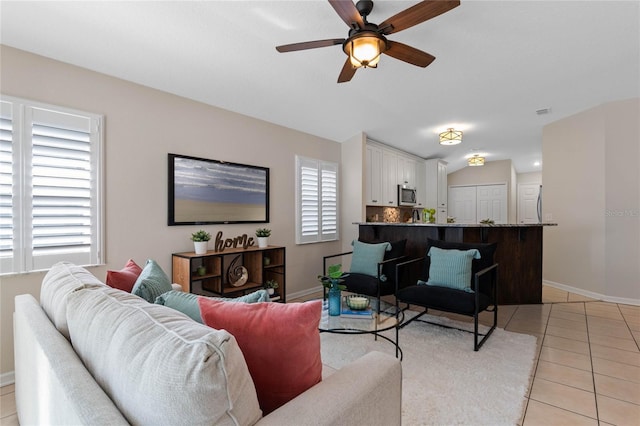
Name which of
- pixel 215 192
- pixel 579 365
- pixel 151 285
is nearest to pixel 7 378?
pixel 151 285

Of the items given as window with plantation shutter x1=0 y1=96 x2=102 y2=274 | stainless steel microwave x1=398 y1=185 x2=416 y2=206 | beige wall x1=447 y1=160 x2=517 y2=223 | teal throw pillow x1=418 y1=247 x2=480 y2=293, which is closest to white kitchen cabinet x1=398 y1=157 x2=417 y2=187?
stainless steel microwave x1=398 y1=185 x2=416 y2=206

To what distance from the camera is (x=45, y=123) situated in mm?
2467

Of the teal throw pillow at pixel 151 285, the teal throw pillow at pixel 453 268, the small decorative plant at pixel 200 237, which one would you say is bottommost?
the teal throw pillow at pixel 453 268

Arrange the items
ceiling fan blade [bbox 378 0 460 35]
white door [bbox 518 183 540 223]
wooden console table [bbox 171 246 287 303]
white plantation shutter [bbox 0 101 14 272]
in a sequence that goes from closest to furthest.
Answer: ceiling fan blade [bbox 378 0 460 35] → white plantation shutter [bbox 0 101 14 272] → wooden console table [bbox 171 246 287 303] → white door [bbox 518 183 540 223]

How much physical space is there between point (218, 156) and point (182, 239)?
104 centimetres

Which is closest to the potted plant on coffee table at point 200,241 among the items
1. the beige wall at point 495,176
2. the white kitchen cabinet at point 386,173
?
the white kitchen cabinet at point 386,173

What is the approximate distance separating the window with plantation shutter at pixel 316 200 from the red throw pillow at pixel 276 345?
3586 millimetres

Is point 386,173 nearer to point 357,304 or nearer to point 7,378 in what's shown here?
point 357,304

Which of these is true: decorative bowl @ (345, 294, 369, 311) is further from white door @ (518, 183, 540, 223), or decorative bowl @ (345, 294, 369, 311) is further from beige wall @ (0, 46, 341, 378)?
white door @ (518, 183, 540, 223)

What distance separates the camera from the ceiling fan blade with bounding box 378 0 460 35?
181 centimetres

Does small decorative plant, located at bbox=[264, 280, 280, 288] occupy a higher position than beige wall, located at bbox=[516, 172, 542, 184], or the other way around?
beige wall, located at bbox=[516, 172, 542, 184]

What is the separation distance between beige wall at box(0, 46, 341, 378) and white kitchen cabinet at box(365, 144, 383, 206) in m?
2.01

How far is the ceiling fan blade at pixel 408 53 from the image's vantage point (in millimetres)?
2305

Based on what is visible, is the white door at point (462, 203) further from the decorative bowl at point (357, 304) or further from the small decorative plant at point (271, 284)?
the decorative bowl at point (357, 304)
